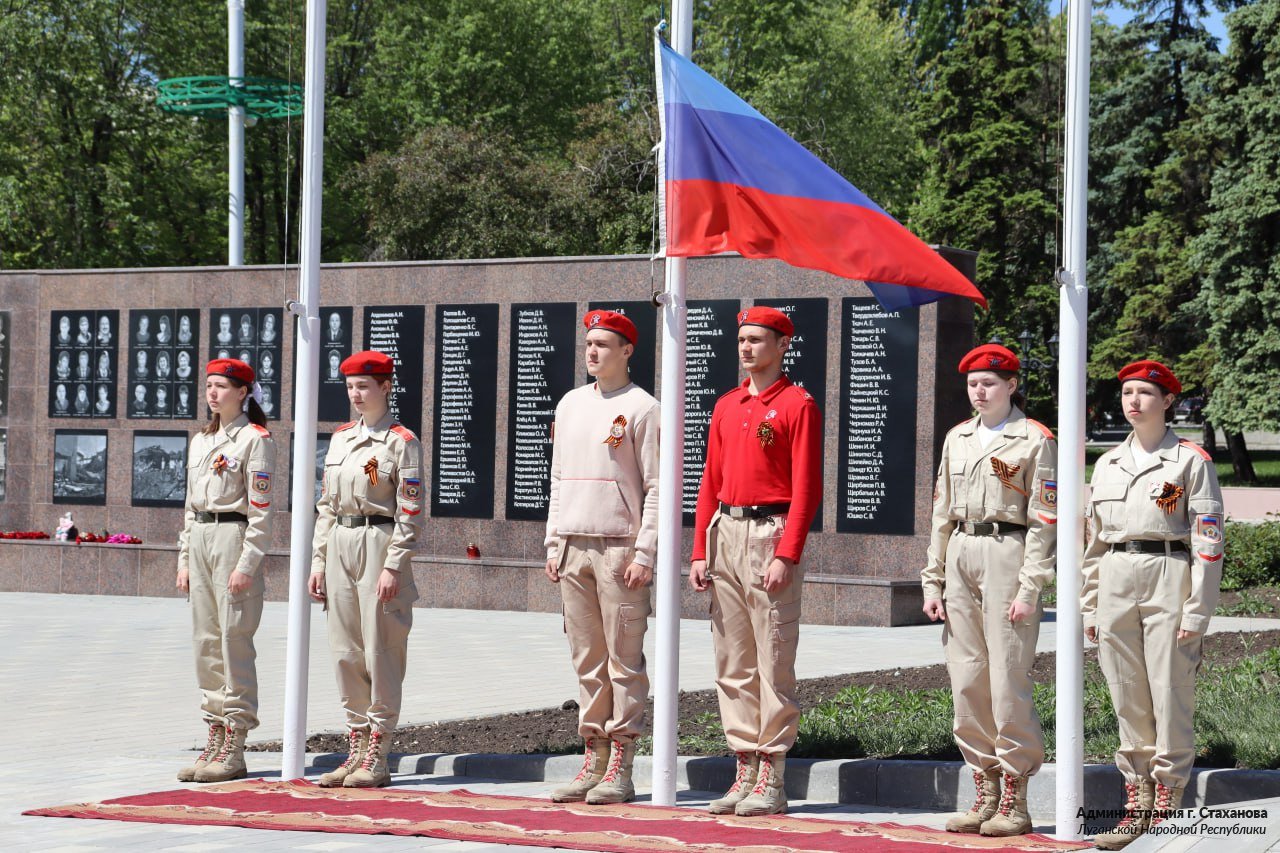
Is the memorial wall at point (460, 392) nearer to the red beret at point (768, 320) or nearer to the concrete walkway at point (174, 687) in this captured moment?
the concrete walkway at point (174, 687)

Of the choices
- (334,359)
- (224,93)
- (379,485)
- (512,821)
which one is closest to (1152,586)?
(512,821)

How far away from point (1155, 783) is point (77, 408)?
16.1 metres

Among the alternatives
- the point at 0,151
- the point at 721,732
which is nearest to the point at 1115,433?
the point at 0,151

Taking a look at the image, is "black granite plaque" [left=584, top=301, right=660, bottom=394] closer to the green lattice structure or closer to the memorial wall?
the memorial wall

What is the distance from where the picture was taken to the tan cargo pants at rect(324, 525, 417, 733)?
26.5ft

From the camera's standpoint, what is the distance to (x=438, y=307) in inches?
718

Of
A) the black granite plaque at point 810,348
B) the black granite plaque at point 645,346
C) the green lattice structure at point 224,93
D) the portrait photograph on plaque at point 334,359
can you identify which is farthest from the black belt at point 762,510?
the green lattice structure at point 224,93

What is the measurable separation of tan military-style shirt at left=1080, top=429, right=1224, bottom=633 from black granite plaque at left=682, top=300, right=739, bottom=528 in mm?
9543

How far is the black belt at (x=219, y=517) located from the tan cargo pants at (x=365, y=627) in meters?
0.64

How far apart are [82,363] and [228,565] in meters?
12.6

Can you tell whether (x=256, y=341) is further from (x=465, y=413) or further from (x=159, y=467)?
(x=465, y=413)

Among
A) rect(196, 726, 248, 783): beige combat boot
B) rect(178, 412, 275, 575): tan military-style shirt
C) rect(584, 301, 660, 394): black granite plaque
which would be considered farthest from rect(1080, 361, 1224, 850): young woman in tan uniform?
rect(584, 301, 660, 394): black granite plaque

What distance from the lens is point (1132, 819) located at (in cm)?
658

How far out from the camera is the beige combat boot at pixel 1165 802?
6.54 m
